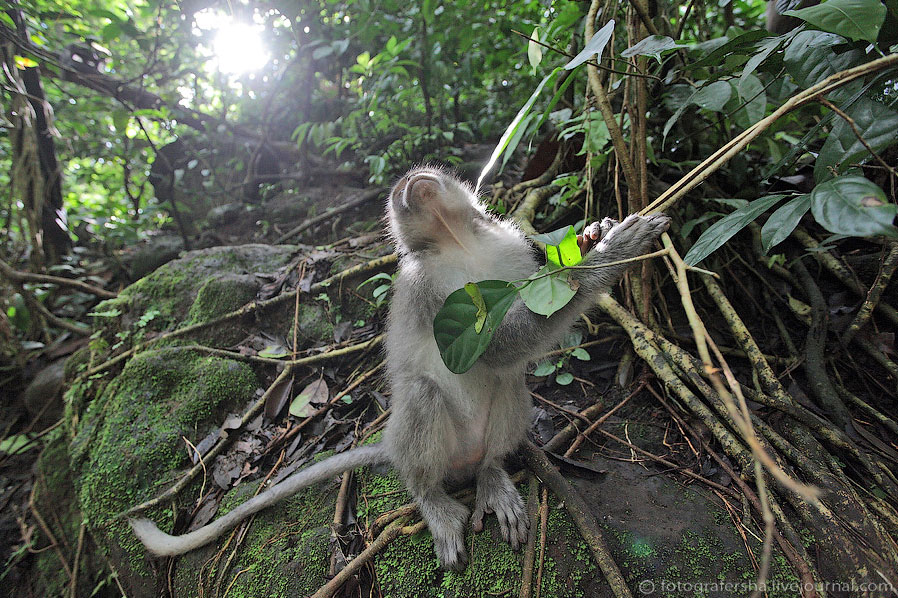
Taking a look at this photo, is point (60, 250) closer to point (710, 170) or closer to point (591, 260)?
point (591, 260)

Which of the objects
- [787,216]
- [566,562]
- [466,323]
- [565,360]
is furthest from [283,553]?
[787,216]

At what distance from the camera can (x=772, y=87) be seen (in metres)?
2.12

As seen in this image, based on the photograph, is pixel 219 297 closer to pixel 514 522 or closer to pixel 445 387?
pixel 445 387

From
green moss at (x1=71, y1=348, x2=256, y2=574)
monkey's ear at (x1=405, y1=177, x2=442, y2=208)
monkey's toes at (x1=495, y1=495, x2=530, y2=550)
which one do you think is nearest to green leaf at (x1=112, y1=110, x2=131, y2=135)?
green moss at (x1=71, y1=348, x2=256, y2=574)

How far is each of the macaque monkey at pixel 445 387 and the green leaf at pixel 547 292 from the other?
0.64 meters

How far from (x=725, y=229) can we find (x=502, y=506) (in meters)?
1.70

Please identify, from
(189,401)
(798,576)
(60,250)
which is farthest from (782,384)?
(60,250)

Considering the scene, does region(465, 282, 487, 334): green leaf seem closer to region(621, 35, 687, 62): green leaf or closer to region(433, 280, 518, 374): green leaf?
region(433, 280, 518, 374): green leaf

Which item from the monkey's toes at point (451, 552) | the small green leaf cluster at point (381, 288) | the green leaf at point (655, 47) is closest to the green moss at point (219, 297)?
the small green leaf cluster at point (381, 288)

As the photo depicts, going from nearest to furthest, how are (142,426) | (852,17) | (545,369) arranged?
(852,17)
(545,369)
(142,426)

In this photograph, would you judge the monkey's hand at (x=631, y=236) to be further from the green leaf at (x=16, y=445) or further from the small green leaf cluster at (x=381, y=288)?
the green leaf at (x=16, y=445)

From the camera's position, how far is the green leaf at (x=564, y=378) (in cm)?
295

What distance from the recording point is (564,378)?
2.97 m

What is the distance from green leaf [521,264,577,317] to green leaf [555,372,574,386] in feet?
5.25
